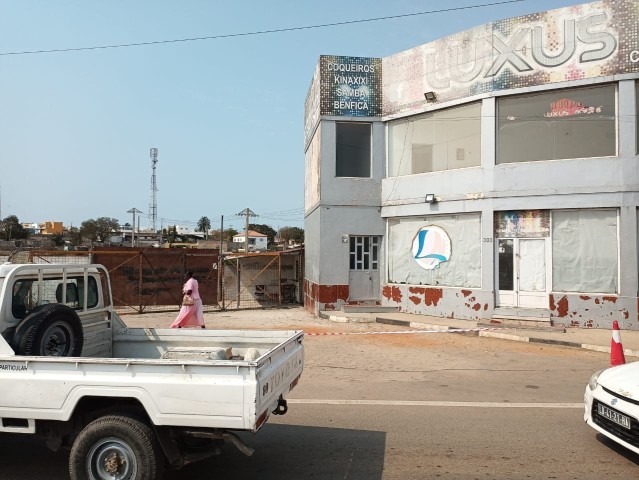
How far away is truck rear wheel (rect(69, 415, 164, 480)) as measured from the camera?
3.76m

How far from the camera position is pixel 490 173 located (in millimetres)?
14531

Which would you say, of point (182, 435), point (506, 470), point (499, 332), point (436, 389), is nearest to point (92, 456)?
point (182, 435)

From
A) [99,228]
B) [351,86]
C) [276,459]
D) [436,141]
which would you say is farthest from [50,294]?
[99,228]

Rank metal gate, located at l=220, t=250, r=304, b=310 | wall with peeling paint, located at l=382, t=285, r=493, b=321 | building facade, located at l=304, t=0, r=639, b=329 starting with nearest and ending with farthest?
building facade, located at l=304, t=0, r=639, b=329 < wall with peeling paint, located at l=382, t=285, r=493, b=321 < metal gate, located at l=220, t=250, r=304, b=310

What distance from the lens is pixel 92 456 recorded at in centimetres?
387

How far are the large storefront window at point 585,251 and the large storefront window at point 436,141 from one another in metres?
3.10

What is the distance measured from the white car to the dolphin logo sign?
10313 millimetres

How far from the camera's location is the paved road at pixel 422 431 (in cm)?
460

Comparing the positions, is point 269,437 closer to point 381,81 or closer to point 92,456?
point 92,456

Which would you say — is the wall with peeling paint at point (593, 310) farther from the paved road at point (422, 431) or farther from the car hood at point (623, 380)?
the car hood at point (623, 380)

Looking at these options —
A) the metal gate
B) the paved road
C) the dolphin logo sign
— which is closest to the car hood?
the paved road

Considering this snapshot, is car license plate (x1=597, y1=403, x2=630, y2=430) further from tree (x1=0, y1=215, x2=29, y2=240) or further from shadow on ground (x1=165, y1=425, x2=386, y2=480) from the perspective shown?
tree (x1=0, y1=215, x2=29, y2=240)

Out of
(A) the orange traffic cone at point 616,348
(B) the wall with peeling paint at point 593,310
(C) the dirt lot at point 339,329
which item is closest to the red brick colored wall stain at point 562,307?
(B) the wall with peeling paint at point 593,310

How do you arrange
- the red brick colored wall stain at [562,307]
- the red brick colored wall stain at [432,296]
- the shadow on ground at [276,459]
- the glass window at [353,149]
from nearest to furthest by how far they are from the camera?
the shadow on ground at [276,459] < the red brick colored wall stain at [562,307] < the red brick colored wall stain at [432,296] < the glass window at [353,149]
